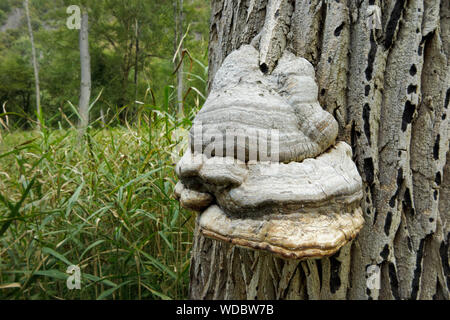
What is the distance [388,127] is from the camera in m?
0.78

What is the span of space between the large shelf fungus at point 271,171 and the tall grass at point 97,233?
2.25ft

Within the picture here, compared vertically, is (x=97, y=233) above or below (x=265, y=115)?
below

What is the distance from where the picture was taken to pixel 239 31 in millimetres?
906

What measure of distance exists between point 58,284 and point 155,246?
0.46m

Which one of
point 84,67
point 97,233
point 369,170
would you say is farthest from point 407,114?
point 84,67

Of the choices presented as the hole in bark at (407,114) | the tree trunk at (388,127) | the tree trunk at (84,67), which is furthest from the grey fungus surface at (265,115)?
the tree trunk at (84,67)

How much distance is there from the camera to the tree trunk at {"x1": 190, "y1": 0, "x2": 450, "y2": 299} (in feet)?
2.46

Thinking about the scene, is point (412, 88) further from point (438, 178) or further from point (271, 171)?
point (271, 171)

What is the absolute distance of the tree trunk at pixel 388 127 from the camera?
0.75 meters


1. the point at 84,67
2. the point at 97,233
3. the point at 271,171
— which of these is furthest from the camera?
the point at 84,67

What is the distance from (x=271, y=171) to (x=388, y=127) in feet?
1.48

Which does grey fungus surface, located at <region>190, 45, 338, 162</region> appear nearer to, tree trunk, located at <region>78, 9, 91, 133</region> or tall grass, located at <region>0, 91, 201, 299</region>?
tall grass, located at <region>0, 91, 201, 299</region>
